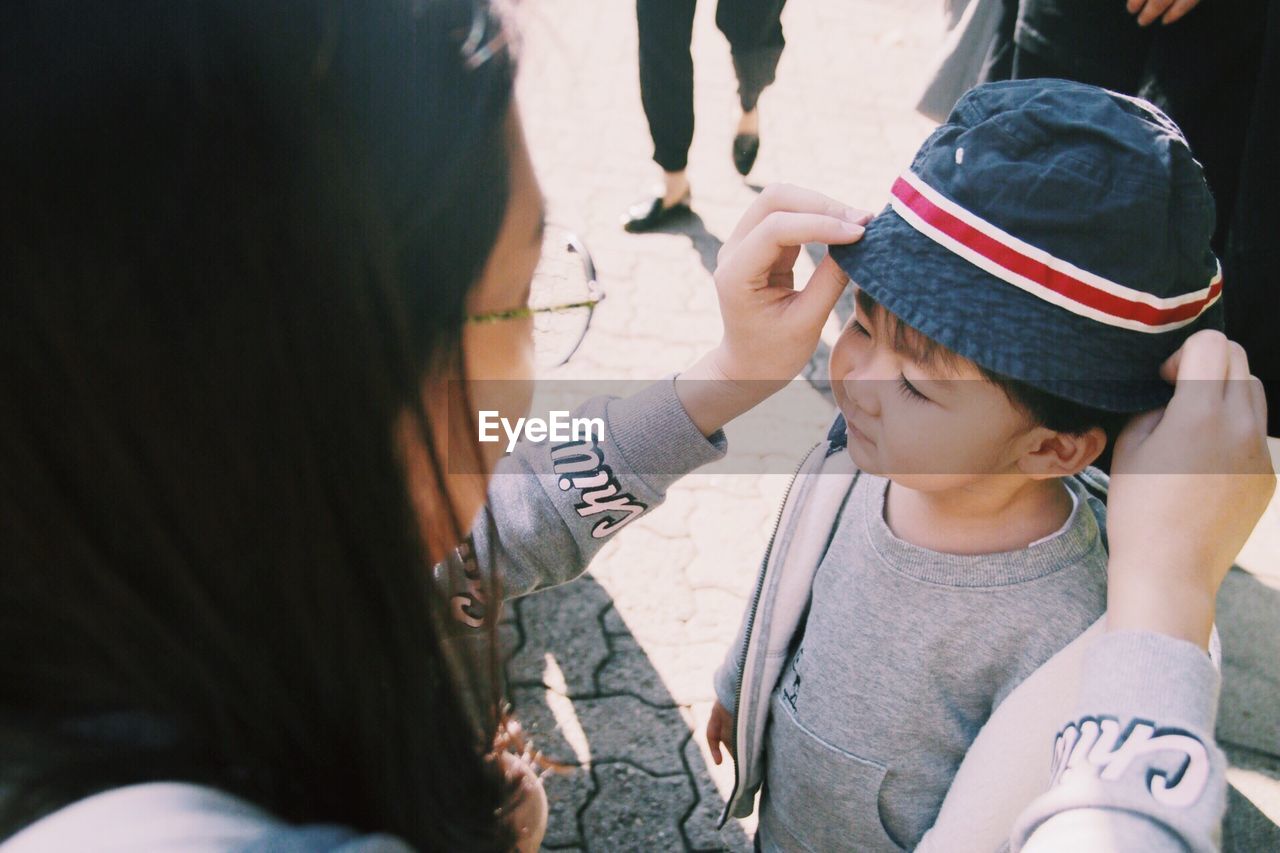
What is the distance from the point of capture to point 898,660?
123cm

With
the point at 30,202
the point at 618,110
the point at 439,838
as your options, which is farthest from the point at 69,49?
the point at 618,110

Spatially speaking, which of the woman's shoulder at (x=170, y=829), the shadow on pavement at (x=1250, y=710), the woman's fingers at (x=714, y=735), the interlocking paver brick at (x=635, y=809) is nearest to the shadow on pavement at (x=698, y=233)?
the shadow on pavement at (x=1250, y=710)

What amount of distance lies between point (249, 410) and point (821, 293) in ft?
2.52

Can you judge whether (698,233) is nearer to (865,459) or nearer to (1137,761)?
(865,459)

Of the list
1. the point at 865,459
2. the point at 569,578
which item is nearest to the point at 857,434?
the point at 865,459

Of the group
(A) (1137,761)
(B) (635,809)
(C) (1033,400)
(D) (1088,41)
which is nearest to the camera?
(A) (1137,761)

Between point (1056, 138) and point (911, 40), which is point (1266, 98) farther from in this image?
point (911, 40)

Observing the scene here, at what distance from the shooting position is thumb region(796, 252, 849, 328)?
3.87 ft

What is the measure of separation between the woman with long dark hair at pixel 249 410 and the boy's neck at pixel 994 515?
30 cm

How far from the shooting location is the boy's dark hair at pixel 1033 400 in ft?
3.50

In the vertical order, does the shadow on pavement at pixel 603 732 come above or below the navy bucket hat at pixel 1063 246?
below

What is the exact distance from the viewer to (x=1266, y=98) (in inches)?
63.5

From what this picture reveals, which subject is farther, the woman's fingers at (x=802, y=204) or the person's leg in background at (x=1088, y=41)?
the person's leg in background at (x=1088, y=41)

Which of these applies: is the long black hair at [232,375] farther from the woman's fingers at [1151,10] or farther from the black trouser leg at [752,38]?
the black trouser leg at [752,38]
